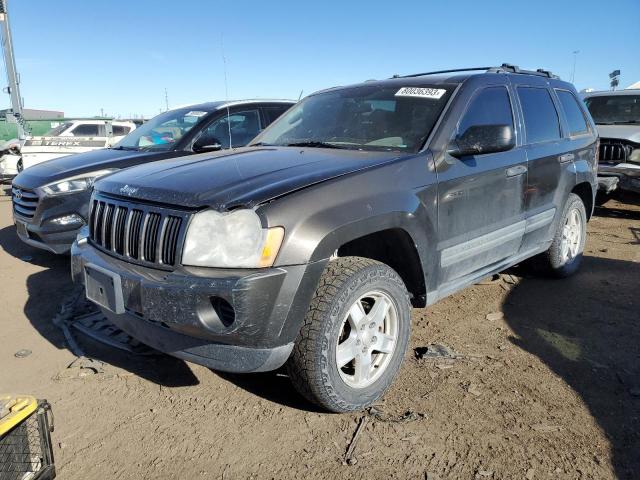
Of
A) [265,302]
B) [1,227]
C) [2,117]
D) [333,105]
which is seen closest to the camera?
[265,302]

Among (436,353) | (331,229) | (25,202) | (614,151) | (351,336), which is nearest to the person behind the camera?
(331,229)

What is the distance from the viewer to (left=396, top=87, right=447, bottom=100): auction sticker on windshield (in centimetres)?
336

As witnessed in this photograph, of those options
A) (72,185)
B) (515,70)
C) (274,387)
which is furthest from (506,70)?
(72,185)

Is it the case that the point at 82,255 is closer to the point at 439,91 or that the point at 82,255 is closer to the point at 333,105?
the point at 333,105

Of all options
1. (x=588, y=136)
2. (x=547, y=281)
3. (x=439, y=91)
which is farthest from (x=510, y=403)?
(x=588, y=136)

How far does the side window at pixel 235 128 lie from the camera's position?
19.7 feet

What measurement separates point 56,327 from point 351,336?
2.55 meters

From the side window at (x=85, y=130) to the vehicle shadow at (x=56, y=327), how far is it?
9.75 metres

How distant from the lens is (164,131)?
20.4 ft

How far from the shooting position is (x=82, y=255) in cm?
290

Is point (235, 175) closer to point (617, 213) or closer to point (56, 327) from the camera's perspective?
point (56, 327)

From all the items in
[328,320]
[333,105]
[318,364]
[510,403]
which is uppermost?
[333,105]

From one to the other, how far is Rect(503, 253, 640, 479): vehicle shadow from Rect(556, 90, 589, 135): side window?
4.64 feet

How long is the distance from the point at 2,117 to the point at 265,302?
90.7 ft
